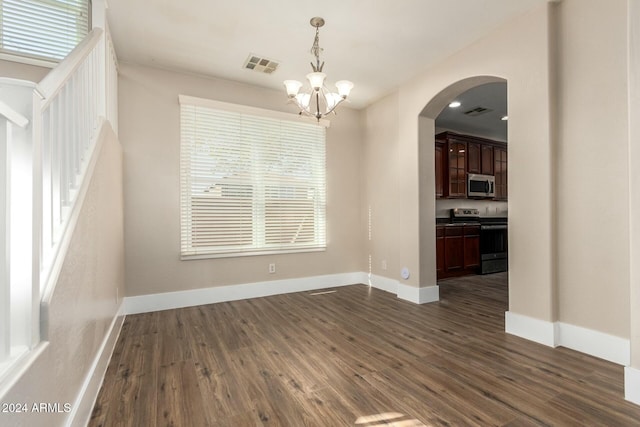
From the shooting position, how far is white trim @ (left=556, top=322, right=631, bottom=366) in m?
2.14

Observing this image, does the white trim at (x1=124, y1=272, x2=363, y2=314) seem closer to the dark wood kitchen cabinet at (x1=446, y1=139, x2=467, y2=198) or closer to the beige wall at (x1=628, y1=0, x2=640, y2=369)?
the dark wood kitchen cabinet at (x1=446, y1=139, x2=467, y2=198)

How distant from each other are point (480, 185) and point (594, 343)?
4.01 metres

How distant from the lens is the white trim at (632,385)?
171cm

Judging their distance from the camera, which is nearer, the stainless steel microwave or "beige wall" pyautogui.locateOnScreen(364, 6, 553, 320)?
"beige wall" pyautogui.locateOnScreen(364, 6, 553, 320)

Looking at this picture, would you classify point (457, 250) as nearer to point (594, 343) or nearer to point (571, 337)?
point (571, 337)

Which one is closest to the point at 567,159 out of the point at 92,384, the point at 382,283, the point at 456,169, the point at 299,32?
the point at 299,32

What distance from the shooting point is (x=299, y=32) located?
2879 millimetres

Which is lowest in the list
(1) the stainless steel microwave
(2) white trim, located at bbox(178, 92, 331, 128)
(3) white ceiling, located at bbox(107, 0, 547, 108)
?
(1) the stainless steel microwave

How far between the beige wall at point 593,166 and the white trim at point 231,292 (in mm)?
2823

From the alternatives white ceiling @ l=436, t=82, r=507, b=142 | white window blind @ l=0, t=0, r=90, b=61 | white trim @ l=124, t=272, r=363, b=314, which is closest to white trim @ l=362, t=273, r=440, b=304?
white trim @ l=124, t=272, r=363, b=314

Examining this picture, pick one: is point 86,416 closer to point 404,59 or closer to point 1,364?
point 1,364

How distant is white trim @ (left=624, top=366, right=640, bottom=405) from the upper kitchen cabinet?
3894 millimetres

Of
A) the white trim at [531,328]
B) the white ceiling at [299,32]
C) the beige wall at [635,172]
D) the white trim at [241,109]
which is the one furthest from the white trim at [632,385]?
the white trim at [241,109]

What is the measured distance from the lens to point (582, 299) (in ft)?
7.80
